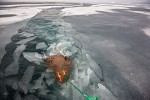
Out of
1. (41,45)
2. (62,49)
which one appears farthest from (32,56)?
(62,49)

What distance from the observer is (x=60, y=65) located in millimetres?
2691

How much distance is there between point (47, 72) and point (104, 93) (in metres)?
0.85

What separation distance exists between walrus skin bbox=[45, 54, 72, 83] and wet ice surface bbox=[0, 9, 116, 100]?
7cm

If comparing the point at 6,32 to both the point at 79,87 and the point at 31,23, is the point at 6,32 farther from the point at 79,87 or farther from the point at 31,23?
the point at 79,87

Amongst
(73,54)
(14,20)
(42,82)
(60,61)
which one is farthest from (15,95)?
(14,20)

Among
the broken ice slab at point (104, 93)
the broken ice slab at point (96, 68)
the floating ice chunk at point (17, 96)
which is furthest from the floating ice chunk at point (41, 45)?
the broken ice slab at point (104, 93)

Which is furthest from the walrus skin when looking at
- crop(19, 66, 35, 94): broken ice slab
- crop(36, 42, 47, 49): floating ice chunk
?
crop(36, 42, 47, 49): floating ice chunk

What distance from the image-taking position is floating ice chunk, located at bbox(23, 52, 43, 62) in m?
2.85

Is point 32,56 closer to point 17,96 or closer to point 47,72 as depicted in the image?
point 47,72

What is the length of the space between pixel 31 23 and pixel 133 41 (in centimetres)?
250

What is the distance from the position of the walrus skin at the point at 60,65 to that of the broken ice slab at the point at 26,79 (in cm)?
28

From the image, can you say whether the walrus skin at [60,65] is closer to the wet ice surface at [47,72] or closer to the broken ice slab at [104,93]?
the wet ice surface at [47,72]

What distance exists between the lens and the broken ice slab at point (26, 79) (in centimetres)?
241

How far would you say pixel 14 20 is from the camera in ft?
16.5
